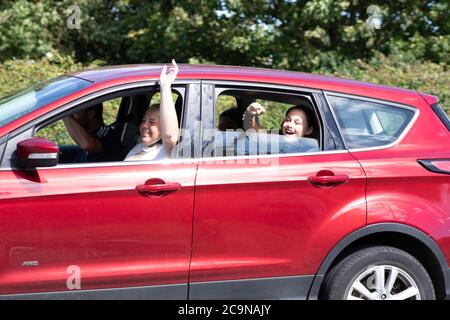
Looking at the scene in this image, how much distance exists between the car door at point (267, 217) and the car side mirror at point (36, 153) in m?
0.81

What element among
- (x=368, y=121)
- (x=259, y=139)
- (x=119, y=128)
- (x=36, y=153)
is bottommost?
(x=36, y=153)

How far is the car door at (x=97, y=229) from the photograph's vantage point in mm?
3633

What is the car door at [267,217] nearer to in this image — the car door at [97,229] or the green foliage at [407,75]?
the car door at [97,229]

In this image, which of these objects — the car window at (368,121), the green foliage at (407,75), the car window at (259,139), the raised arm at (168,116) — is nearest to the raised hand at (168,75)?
the raised arm at (168,116)

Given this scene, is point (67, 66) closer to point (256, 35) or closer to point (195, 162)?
point (256, 35)

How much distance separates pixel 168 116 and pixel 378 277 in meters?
1.58

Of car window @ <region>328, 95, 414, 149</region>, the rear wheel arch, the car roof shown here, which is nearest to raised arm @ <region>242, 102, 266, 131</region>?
the car roof

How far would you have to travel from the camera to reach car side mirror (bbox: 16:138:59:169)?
11.9 ft

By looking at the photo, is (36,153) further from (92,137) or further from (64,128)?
(64,128)

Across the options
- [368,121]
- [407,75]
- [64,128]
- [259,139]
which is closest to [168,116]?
[259,139]

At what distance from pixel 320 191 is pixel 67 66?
8.10 meters

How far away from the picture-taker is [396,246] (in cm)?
434

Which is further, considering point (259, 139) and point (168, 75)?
point (259, 139)

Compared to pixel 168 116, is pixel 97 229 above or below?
below
